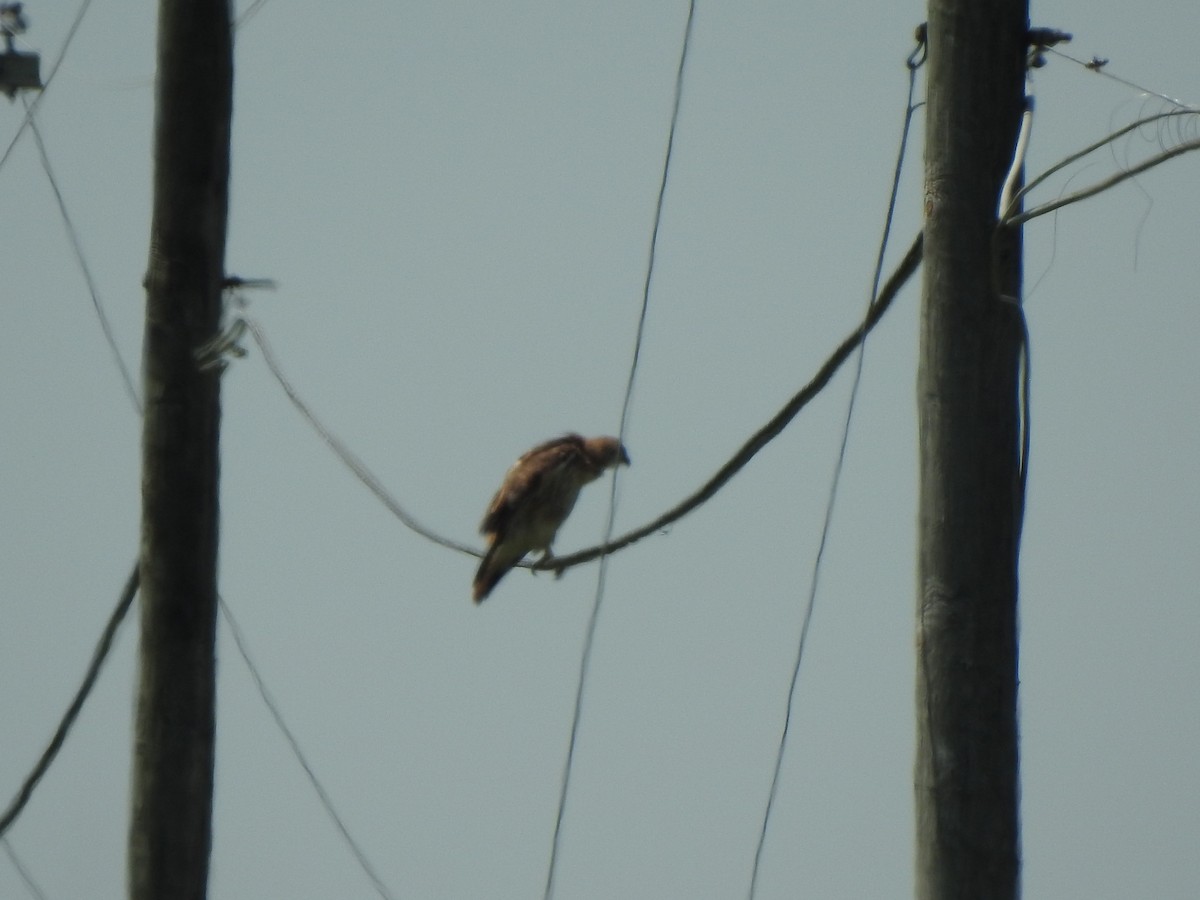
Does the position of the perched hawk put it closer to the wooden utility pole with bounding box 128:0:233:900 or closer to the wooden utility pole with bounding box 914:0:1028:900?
the wooden utility pole with bounding box 128:0:233:900

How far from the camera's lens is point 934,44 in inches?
187

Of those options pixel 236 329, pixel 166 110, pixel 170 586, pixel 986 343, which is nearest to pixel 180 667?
pixel 170 586

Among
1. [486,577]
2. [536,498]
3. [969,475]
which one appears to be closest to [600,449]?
[536,498]

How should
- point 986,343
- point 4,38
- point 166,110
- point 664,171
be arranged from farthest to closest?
point 4,38, point 166,110, point 664,171, point 986,343

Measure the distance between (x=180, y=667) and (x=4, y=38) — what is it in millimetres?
4087

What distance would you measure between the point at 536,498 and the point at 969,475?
582 cm

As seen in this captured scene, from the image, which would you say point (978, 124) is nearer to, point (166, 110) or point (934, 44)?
point (934, 44)

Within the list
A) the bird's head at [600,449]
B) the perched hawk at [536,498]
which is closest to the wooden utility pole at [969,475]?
the perched hawk at [536,498]

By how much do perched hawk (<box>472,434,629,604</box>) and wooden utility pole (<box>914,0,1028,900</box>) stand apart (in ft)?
16.1

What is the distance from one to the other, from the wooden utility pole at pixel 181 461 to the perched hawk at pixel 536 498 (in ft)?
8.86

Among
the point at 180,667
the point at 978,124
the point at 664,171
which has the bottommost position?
the point at 180,667

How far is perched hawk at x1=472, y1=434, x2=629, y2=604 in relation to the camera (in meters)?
9.84

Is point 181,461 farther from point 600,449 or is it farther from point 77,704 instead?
point 600,449

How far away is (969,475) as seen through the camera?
452 cm
